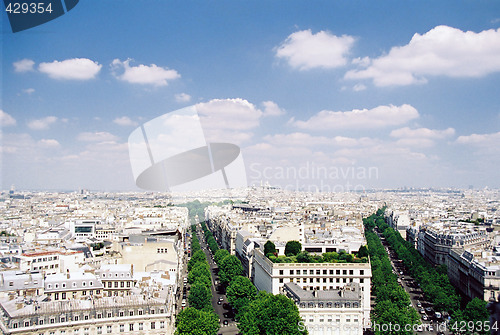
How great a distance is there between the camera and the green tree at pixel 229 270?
52531 mm

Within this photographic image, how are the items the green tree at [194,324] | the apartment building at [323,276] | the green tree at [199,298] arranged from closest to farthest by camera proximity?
the green tree at [194,324], the green tree at [199,298], the apartment building at [323,276]

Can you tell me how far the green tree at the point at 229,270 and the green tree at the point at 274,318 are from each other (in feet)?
61.9

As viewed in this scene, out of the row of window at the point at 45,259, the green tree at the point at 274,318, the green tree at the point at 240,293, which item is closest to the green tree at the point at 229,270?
the green tree at the point at 240,293

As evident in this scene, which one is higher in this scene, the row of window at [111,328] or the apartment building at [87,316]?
the apartment building at [87,316]

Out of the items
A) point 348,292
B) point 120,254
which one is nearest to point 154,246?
point 120,254

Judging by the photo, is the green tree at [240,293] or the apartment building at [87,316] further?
the green tree at [240,293]

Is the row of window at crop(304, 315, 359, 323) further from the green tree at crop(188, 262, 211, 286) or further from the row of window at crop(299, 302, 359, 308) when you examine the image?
the green tree at crop(188, 262, 211, 286)

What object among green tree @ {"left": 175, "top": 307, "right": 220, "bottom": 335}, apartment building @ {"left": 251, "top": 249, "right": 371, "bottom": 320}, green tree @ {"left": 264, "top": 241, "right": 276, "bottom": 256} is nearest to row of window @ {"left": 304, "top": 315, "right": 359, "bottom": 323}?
apartment building @ {"left": 251, "top": 249, "right": 371, "bottom": 320}

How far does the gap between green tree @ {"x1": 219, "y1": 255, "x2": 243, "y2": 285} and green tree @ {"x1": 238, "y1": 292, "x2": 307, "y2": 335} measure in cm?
1888

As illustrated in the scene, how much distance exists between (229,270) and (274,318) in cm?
2150

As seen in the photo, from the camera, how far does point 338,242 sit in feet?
169

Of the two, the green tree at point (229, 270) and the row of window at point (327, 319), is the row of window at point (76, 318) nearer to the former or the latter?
the row of window at point (327, 319)

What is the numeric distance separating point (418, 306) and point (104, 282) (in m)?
29.8

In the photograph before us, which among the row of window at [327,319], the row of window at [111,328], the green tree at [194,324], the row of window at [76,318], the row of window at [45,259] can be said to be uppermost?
the row of window at [45,259]
